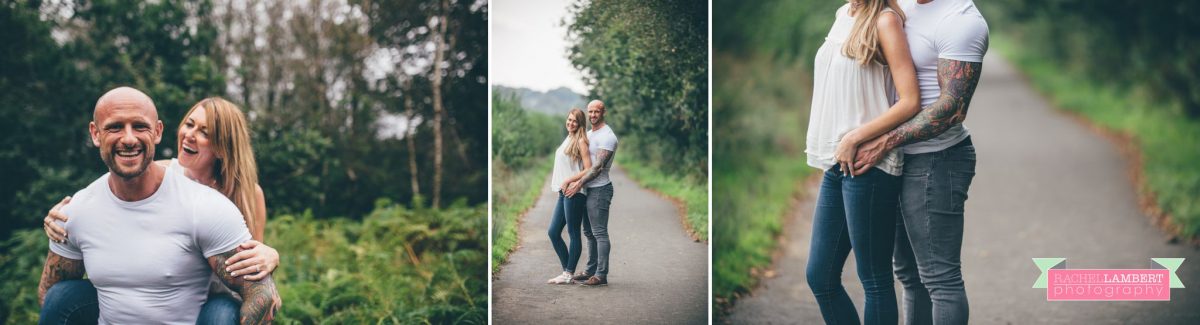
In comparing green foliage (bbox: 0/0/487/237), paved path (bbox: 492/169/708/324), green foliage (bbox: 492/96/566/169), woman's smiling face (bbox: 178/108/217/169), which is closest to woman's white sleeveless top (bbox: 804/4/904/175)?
paved path (bbox: 492/169/708/324)

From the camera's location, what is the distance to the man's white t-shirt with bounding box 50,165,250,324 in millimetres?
2998

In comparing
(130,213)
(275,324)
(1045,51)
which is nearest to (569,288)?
(130,213)

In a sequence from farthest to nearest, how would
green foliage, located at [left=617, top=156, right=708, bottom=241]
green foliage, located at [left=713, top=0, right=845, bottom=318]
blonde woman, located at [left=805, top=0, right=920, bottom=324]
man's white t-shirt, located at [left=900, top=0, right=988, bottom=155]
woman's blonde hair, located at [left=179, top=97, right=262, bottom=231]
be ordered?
1. green foliage, located at [left=713, top=0, right=845, bottom=318]
2. green foliage, located at [left=617, top=156, right=708, bottom=241]
3. woman's blonde hair, located at [left=179, top=97, right=262, bottom=231]
4. blonde woman, located at [left=805, top=0, right=920, bottom=324]
5. man's white t-shirt, located at [left=900, top=0, right=988, bottom=155]

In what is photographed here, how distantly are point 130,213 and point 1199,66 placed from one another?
1114 cm

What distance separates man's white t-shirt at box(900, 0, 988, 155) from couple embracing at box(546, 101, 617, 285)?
1137 mm

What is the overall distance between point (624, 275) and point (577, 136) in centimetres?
58

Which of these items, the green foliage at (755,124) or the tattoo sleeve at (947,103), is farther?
the green foliage at (755,124)

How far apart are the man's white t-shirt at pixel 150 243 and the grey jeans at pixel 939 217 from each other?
225cm

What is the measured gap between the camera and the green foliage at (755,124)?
242 inches

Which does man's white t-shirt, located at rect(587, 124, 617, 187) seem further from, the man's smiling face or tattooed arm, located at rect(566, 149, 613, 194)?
the man's smiling face

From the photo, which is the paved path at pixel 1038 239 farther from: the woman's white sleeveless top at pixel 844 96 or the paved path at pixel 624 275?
the woman's white sleeveless top at pixel 844 96

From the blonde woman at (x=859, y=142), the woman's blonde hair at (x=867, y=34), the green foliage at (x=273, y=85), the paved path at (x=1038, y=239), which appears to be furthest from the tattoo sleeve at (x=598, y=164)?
the green foliage at (x=273, y=85)

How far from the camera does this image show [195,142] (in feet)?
10.9

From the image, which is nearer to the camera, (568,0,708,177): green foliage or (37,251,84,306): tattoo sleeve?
(37,251,84,306): tattoo sleeve
